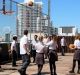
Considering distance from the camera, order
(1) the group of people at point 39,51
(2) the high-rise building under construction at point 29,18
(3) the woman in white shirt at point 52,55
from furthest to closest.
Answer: (2) the high-rise building under construction at point 29,18
(3) the woman in white shirt at point 52,55
(1) the group of people at point 39,51

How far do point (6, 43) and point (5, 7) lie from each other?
3.08 meters

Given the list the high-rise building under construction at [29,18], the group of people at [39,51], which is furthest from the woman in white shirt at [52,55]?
the high-rise building under construction at [29,18]

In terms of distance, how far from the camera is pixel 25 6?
1021 inches

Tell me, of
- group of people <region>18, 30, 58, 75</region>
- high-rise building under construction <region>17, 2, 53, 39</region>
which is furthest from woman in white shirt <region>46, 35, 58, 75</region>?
high-rise building under construction <region>17, 2, 53, 39</region>

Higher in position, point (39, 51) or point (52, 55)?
point (39, 51)

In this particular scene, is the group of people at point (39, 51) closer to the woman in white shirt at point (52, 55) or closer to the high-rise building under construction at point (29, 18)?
the woman in white shirt at point (52, 55)

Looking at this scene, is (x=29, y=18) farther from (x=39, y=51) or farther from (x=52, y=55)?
(x=39, y=51)

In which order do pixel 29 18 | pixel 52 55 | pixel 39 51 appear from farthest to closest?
1. pixel 29 18
2. pixel 52 55
3. pixel 39 51

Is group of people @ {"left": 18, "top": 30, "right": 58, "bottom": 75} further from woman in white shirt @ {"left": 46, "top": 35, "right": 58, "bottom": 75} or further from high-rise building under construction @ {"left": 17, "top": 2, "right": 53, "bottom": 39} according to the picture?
high-rise building under construction @ {"left": 17, "top": 2, "right": 53, "bottom": 39}

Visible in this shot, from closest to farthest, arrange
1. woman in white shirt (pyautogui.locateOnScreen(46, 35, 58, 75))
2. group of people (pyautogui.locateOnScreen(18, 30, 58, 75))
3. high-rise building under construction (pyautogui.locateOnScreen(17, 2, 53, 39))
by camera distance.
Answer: group of people (pyautogui.locateOnScreen(18, 30, 58, 75)), woman in white shirt (pyautogui.locateOnScreen(46, 35, 58, 75)), high-rise building under construction (pyautogui.locateOnScreen(17, 2, 53, 39))

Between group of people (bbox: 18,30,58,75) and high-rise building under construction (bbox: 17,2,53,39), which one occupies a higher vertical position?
high-rise building under construction (bbox: 17,2,53,39)

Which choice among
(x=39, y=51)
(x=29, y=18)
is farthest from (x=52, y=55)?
(x=29, y=18)

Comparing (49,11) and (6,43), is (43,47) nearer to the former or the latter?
(6,43)

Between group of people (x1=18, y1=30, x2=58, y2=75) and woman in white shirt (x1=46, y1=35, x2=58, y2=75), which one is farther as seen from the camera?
woman in white shirt (x1=46, y1=35, x2=58, y2=75)
